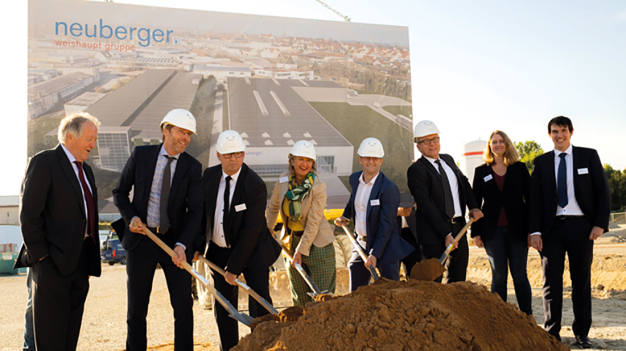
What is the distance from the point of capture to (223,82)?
684 centimetres

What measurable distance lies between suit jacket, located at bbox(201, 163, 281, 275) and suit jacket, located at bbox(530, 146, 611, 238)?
97.2 inches

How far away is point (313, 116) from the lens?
23.8 feet

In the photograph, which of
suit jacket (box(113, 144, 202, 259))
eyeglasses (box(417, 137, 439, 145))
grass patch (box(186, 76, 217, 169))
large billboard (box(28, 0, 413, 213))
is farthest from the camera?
grass patch (box(186, 76, 217, 169))

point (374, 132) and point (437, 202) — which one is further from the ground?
point (374, 132)

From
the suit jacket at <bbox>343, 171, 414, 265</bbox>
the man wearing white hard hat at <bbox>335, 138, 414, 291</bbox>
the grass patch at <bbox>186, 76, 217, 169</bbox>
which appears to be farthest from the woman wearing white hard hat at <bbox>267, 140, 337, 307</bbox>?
the grass patch at <bbox>186, 76, 217, 169</bbox>

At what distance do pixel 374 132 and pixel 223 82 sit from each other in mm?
2636

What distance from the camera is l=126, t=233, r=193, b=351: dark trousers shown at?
322cm

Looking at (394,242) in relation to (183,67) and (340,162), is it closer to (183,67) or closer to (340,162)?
(340,162)

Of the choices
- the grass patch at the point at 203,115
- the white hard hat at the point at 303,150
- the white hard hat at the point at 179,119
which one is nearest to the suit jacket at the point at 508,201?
the white hard hat at the point at 303,150

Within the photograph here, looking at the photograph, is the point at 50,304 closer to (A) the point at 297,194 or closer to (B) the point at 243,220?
(B) the point at 243,220

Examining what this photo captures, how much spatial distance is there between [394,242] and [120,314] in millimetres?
4112

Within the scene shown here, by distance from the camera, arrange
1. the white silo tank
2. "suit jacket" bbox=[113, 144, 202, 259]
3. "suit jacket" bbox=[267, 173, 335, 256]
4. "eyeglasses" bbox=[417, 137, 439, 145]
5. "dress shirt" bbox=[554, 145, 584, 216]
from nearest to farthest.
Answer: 1. "suit jacket" bbox=[113, 144, 202, 259]
2. "dress shirt" bbox=[554, 145, 584, 216]
3. "suit jacket" bbox=[267, 173, 335, 256]
4. "eyeglasses" bbox=[417, 137, 439, 145]
5. the white silo tank

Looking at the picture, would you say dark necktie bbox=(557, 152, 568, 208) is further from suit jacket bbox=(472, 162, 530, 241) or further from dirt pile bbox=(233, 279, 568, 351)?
dirt pile bbox=(233, 279, 568, 351)

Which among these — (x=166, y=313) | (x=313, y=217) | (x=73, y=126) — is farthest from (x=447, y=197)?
(x=166, y=313)
